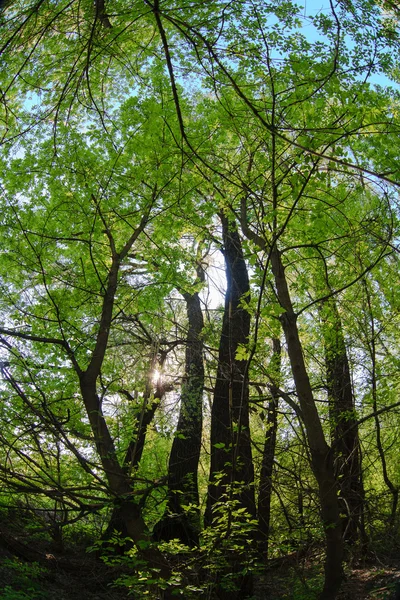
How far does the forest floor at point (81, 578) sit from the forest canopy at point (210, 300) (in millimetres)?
365

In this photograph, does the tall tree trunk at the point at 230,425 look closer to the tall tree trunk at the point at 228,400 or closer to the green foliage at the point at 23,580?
the tall tree trunk at the point at 228,400

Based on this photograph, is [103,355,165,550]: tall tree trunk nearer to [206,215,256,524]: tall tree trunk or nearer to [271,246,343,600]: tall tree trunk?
[206,215,256,524]: tall tree trunk

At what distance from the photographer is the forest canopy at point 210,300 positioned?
14.9 ft

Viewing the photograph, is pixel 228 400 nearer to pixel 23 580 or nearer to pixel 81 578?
pixel 81 578

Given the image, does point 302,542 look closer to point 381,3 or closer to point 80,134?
point 381,3

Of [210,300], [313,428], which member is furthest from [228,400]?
[313,428]

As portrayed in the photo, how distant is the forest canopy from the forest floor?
365 millimetres

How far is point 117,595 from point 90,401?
10.7 ft

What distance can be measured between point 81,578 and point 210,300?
4533 millimetres

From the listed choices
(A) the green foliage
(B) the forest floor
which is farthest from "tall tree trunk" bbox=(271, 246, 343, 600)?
(A) the green foliage

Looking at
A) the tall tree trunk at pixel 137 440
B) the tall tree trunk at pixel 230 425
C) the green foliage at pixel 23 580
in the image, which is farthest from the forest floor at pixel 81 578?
the tall tree trunk at pixel 137 440

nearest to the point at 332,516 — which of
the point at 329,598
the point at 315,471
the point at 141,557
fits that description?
the point at 315,471

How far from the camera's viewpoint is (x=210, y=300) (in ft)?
20.5

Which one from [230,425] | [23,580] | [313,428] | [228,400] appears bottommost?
[23,580]
